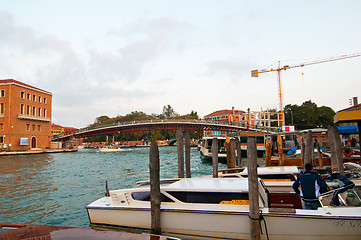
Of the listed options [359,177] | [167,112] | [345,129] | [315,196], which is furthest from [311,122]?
[315,196]

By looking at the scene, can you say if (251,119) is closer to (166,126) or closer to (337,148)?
(166,126)

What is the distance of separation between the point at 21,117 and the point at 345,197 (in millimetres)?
47073

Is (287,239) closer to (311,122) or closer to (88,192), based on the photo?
(88,192)

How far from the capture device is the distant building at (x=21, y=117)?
40594 millimetres

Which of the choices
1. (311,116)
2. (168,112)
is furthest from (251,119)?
(168,112)

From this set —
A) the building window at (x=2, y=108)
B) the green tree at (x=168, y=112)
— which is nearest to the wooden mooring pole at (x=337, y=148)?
the building window at (x=2, y=108)

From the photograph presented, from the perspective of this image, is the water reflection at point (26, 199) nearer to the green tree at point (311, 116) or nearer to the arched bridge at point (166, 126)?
the arched bridge at point (166, 126)

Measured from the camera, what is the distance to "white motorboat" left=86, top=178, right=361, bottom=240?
16.0ft

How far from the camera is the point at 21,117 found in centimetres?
4181

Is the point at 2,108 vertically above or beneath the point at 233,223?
above

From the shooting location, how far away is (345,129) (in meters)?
22.9

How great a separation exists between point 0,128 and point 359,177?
156 feet

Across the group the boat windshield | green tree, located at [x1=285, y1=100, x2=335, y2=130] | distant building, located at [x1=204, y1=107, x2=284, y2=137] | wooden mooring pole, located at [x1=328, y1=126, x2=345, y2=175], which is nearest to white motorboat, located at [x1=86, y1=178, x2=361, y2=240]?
the boat windshield

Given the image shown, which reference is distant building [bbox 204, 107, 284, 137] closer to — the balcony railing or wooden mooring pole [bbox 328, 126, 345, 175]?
the balcony railing
